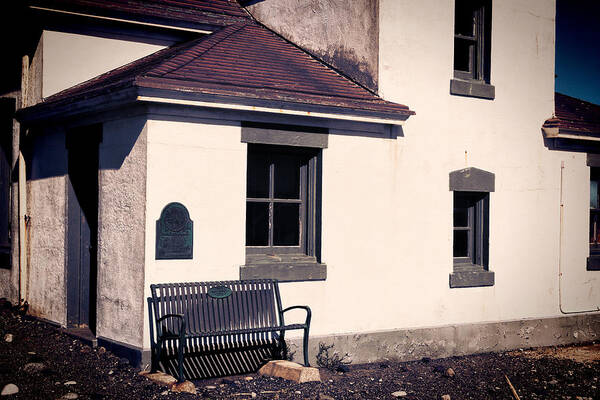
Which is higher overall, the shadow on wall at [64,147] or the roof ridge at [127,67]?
the roof ridge at [127,67]

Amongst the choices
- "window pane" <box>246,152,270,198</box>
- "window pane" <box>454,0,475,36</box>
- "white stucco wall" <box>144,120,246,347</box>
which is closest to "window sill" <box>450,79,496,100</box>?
"window pane" <box>454,0,475,36</box>

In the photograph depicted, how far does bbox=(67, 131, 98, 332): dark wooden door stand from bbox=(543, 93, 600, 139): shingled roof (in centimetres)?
681

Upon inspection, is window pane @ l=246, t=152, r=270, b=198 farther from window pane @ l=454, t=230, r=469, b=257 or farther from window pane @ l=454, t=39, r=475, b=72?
window pane @ l=454, t=39, r=475, b=72

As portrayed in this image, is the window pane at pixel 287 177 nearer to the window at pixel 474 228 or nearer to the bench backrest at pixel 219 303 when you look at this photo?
the bench backrest at pixel 219 303

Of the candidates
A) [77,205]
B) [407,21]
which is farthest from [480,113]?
[77,205]

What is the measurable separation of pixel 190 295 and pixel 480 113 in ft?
16.9

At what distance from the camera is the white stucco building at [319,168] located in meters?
7.59

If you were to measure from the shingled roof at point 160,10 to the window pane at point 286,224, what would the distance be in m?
3.08

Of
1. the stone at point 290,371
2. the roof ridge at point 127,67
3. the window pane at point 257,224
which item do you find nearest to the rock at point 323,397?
the stone at point 290,371

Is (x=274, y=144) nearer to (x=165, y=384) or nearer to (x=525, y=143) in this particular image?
(x=165, y=384)

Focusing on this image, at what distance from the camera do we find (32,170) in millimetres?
9773

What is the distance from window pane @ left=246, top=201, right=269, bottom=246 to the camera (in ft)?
26.9

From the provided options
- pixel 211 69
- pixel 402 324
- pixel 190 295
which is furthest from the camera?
pixel 402 324

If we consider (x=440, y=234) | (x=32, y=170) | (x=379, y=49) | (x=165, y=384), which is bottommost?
(x=165, y=384)
